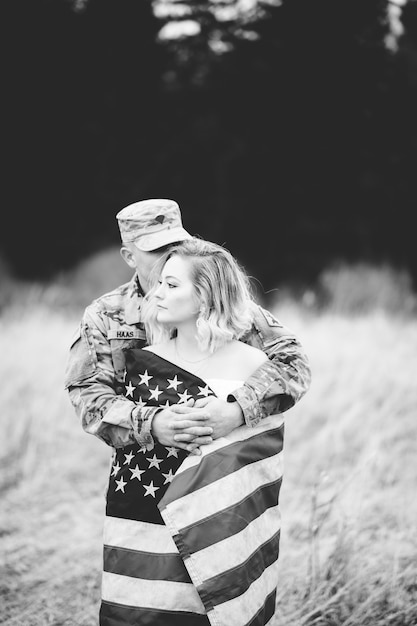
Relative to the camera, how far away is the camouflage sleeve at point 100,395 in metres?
1.86

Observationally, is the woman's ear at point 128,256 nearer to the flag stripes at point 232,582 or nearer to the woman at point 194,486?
the woman at point 194,486

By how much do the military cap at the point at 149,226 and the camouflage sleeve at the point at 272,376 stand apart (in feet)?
1.48

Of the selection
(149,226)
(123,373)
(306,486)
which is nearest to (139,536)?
(123,373)

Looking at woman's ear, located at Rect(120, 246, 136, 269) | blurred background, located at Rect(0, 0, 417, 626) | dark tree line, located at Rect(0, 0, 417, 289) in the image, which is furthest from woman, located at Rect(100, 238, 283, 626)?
dark tree line, located at Rect(0, 0, 417, 289)

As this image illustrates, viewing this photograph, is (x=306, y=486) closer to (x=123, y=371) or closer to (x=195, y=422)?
(x=123, y=371)

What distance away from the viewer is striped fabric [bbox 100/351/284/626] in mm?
1750

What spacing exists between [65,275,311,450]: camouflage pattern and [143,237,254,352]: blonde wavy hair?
0.43 ft

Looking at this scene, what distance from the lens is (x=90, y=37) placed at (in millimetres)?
6457

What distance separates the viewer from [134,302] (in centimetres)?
223

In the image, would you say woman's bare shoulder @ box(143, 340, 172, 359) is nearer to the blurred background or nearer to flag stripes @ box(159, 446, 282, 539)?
flag stripes @ box(159, 446, 282, 539)

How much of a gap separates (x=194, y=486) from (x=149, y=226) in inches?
39.1

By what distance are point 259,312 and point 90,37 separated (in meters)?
5.42

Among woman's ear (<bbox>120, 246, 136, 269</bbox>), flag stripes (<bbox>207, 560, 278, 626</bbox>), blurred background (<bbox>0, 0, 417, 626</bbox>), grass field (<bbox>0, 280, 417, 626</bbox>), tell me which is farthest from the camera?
blurred background (<bbox>0, 0, 417, 626</bbox>)

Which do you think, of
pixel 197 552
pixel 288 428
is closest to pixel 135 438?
pixel 197 552
